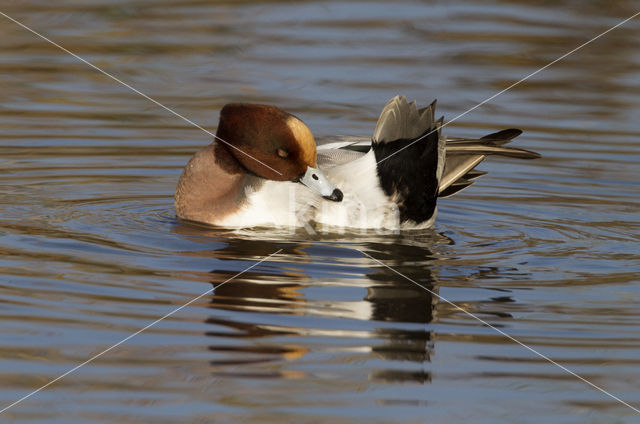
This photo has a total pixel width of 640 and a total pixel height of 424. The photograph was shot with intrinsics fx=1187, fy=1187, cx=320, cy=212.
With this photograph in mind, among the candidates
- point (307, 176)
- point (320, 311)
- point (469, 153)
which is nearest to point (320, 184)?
point (307, 176)

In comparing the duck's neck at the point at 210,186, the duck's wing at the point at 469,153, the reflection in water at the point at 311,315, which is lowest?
the reflection in water at the point at 311,315

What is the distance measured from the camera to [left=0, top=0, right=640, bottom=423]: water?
5551mm

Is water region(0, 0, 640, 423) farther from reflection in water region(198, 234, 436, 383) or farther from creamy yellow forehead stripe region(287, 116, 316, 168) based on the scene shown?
creamy yellow forehead stripe region(287, 116, 316, 168)

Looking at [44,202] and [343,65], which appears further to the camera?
[343,65]

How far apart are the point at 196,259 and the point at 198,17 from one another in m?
8.18

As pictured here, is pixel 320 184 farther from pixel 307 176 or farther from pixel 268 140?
pixel 268 140

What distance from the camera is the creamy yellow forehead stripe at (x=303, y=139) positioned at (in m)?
8.42

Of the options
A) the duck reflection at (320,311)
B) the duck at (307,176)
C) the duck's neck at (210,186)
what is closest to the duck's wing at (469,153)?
the duck at (307,176)

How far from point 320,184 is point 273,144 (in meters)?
0.48

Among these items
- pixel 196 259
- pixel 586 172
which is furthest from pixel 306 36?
pixel 196 259

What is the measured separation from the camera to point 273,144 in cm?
856

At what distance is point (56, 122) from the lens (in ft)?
40.1

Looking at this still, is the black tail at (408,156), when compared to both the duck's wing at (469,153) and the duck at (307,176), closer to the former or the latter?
the duck at (307,176)

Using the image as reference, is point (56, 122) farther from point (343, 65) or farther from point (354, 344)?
point (354, 344)
